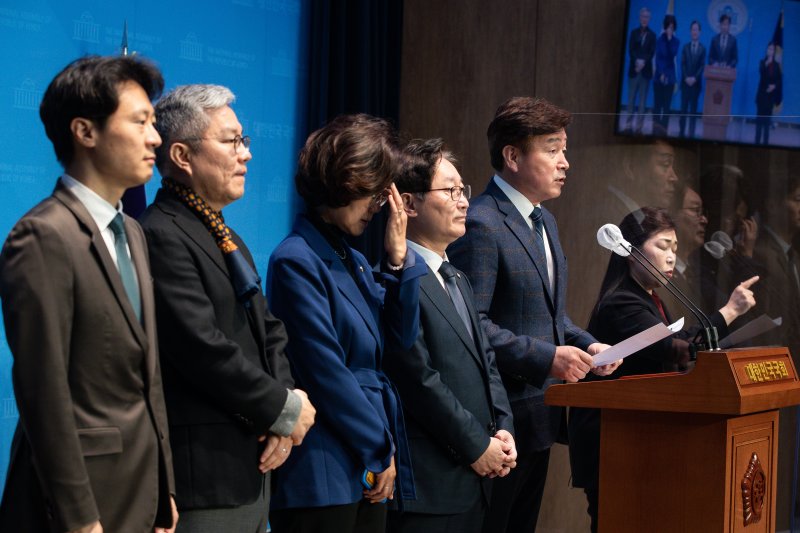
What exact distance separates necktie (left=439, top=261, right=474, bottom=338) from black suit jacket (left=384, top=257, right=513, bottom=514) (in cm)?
6

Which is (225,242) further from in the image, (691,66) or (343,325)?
(691,66)

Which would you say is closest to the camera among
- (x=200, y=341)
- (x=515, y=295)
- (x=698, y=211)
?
(x=200, y=341)

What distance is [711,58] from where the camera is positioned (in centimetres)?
591

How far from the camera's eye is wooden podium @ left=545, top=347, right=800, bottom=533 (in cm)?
280

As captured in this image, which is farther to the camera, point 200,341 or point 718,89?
point 718,89

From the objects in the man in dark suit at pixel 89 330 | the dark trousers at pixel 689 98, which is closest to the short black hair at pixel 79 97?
the man in dark suit at pixel 89 330

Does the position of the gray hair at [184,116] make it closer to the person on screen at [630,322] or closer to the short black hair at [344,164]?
the short black hair at [344,164]

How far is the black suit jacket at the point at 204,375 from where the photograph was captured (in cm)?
219

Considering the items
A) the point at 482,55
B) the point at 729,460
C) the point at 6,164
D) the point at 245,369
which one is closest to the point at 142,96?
the point at 245,369

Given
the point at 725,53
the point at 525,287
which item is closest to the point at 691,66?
the point at 725,53

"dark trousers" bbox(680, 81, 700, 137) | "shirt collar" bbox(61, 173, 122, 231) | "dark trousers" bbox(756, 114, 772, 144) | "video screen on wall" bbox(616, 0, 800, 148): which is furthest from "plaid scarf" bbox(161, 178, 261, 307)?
"dark trousers" bbox(680, 81, 700, 137)

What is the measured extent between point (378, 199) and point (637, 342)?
0.80m

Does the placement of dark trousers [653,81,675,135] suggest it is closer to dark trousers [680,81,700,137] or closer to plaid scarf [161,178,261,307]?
dark trousers [680,81,700,137]

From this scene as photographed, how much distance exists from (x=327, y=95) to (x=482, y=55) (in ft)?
2.92
